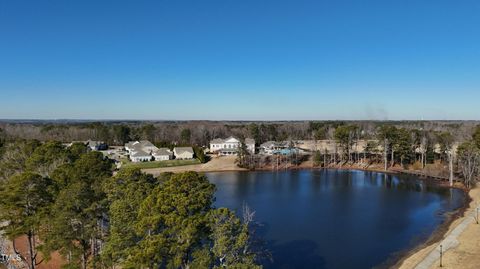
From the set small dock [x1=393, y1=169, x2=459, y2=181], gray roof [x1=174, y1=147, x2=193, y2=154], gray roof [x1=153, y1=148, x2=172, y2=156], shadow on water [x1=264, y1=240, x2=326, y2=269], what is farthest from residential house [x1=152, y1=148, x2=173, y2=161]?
shadow on water [x1=264, y1=240, x2=326, y2=269]

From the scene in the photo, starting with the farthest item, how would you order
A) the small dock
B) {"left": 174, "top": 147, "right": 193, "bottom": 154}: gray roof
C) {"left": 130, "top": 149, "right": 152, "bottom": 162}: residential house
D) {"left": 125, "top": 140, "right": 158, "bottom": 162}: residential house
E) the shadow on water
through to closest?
{"left": 174, "top": 147, "right": 193, "bottom": 154}: gray roof
{"left": 125, "top": 140, "right": 158, "bottom": 162}: residential house
{"left": 130, "top": 149, "right": 152, "bottom": 162}: residential house
the small dock
the shadow on water

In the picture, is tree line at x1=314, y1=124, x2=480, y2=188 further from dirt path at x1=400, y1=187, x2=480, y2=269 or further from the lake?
dirt path at x1=400, y1=187, x2=480, y2=269

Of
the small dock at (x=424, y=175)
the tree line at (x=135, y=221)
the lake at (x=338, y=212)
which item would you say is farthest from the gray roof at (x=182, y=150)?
the tree line at (x=135, y=221)

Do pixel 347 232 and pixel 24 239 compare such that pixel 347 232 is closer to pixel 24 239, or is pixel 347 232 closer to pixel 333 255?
pixel 333 255

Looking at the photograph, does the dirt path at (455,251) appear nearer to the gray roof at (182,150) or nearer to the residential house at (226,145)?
the gray roof at (182,150)

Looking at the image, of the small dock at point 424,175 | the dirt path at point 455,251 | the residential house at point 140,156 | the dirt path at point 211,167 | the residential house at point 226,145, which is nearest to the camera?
the dirt path at point 455,251

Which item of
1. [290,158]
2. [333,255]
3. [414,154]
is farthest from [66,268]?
[414,154]
